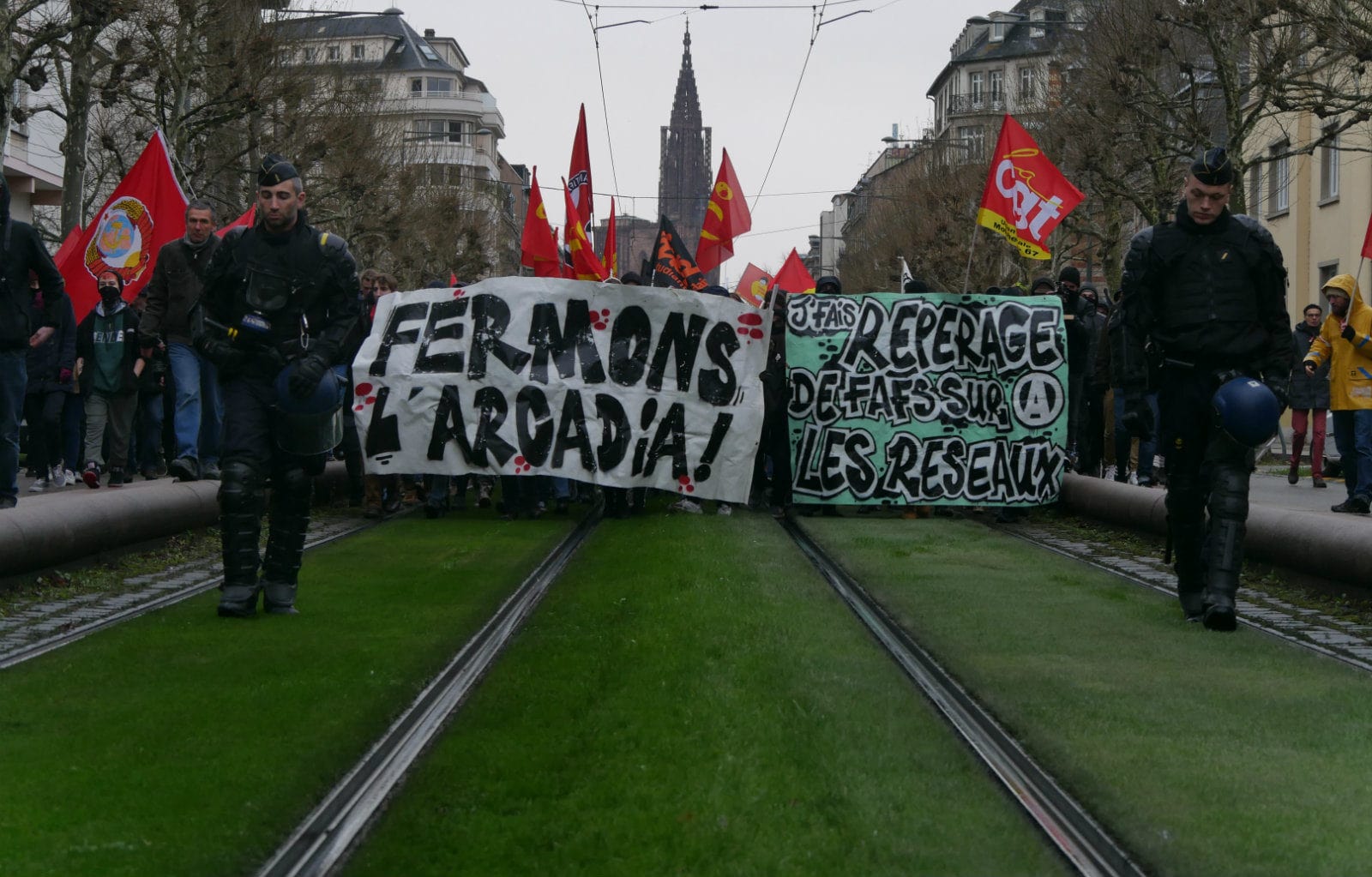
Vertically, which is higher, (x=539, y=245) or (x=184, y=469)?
(x=539, y=245)

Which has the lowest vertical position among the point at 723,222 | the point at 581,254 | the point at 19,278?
the point at 19,278

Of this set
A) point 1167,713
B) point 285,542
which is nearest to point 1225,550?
point 1167,713

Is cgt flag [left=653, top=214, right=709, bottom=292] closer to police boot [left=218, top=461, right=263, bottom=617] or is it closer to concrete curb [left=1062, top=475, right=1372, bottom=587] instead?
concrete curb [left=1062, top=475, right=1372, bottom=587]

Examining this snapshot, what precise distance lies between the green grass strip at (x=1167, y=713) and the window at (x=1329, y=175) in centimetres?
3408

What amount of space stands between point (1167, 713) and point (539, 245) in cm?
1401

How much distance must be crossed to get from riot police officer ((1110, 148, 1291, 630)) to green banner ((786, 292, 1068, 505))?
630 centimetres

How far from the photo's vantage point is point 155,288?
11.3m

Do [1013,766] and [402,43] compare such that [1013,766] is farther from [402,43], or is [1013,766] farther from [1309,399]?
[402,43]

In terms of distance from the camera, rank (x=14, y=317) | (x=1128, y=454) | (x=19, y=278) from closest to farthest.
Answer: (x=14, y=317) → (x=19, y=278) → (x=1128, y=454)

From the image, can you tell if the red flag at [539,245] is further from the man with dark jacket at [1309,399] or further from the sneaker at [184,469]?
the man with dark jacket at [1309,399]

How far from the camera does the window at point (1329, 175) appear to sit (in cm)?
4100

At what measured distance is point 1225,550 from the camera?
310 inches

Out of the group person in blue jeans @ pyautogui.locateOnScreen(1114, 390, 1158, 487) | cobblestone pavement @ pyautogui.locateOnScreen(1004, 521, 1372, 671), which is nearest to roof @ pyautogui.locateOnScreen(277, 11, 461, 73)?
person in blue jeans @ pyautogui.locateOnScreen(1114, 390, 1158, 487)

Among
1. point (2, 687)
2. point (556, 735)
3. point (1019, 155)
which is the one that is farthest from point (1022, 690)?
point (1019, 155)
